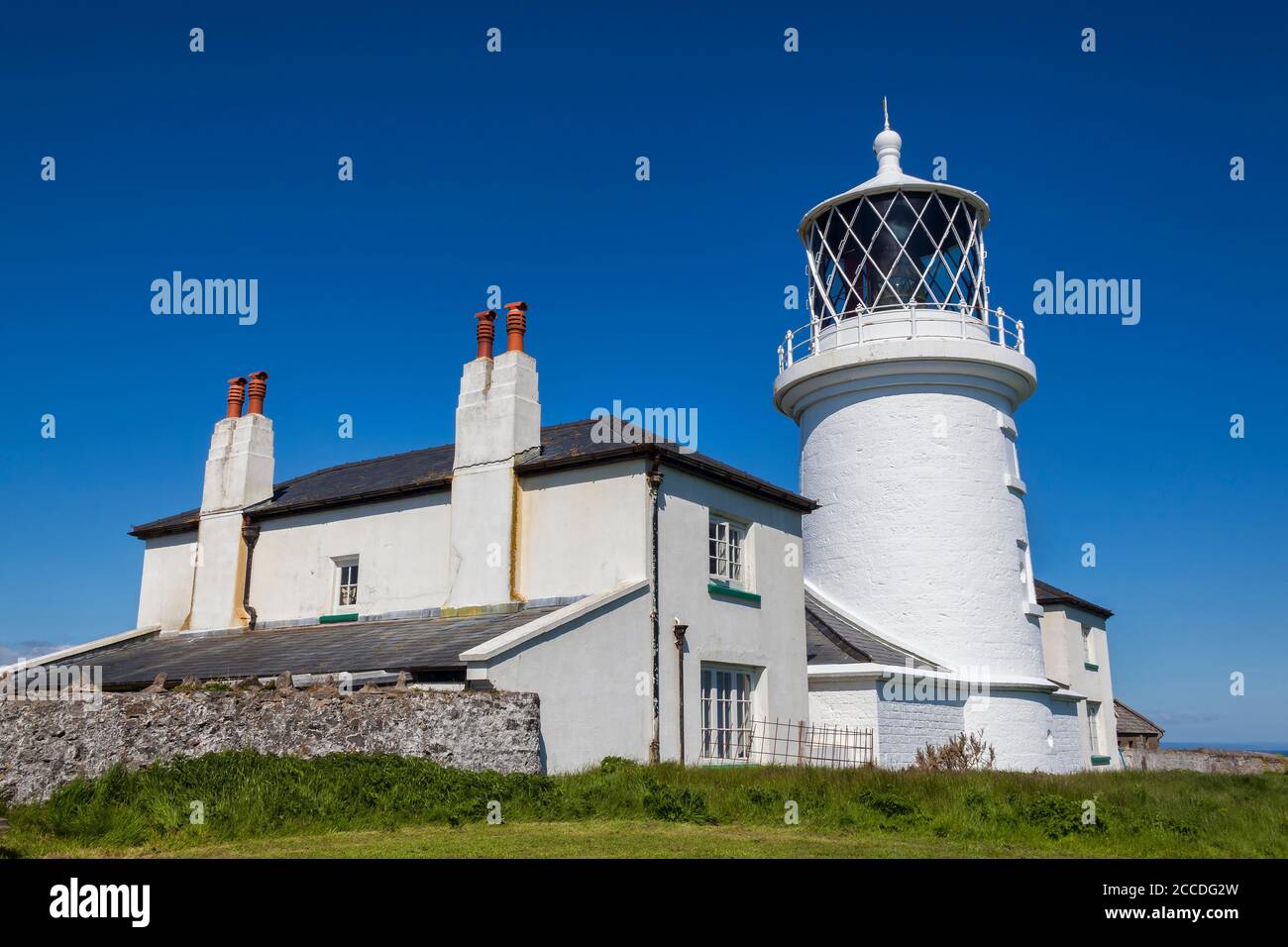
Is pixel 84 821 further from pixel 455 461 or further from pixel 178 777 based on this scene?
pixel 455 461

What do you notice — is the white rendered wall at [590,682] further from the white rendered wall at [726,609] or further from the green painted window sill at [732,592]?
the green painted window sill at [732,592]

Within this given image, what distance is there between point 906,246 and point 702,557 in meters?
9.95

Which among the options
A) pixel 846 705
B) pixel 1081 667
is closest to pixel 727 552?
pixel 846 705

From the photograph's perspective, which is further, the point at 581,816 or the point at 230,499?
the point at 230,499

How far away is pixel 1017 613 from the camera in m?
22.2

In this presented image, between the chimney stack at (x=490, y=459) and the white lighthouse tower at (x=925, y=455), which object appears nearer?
the chimney stack at (x=490, y=459)

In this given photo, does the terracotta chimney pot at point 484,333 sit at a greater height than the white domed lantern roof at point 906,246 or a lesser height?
lesser

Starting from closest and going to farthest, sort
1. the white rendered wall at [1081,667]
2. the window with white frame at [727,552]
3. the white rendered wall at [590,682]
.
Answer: the white rendered wall at [590,682] → the window with white frame at [727,552] → the white rendered wall at [1081,667]

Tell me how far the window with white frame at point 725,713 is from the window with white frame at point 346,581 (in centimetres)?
688

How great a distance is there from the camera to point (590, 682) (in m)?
14.7

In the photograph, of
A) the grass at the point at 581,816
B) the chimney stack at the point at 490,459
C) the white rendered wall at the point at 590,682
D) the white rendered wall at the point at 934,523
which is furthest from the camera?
the white rendered wall at the point at 934,523

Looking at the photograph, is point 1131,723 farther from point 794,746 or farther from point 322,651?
point 322,651

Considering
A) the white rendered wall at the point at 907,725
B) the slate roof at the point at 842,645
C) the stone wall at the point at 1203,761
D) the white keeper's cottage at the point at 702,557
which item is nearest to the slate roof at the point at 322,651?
the white keeper's cottage at the point at 702,557

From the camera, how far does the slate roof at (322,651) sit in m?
14.8
